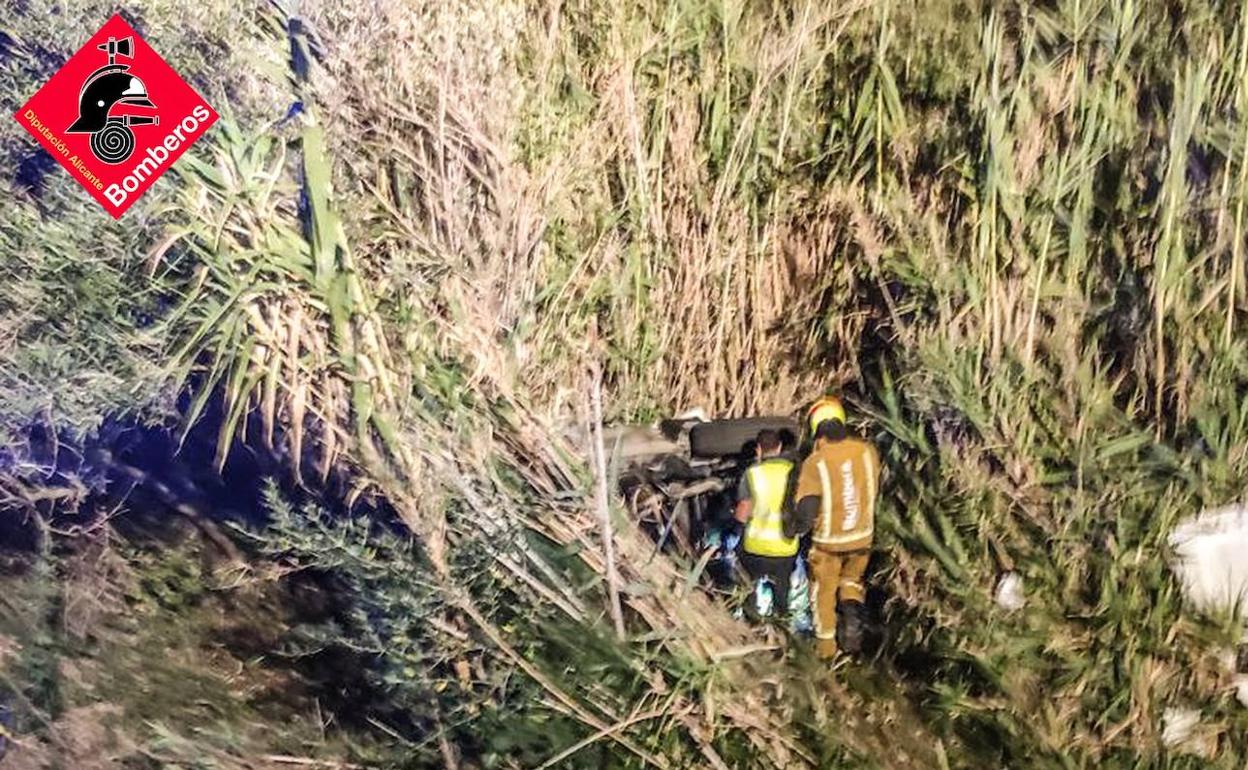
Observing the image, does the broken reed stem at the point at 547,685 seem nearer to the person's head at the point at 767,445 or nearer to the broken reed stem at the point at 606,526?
the broken reed stem at the point at 606,526

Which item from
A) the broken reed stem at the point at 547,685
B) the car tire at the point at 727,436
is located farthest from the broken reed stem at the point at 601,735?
the car tire at the point at 727,436

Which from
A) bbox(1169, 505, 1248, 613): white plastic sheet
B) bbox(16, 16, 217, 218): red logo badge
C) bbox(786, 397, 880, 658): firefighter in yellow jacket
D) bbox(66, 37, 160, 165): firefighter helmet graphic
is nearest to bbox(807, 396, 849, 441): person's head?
bbox(786, 397, 880, 658): firefighter in yellow jacket

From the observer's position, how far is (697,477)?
5.18m

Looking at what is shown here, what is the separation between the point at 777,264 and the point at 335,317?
2.02 meters

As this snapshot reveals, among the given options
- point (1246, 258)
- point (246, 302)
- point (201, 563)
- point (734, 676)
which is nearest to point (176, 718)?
point (201, 563)

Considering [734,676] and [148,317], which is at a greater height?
[148,317]

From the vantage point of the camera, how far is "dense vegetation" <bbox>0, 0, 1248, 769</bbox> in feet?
13.4

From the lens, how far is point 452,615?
4320mm

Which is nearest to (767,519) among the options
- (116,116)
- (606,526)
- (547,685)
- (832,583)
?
(832,583)

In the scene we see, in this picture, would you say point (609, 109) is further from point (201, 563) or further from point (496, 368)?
point (201, 563)

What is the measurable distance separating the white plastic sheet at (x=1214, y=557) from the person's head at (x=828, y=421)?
123 centimetres

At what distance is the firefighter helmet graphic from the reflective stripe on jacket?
2.92 m

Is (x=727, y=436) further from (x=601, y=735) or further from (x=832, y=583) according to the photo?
(x=601, y=735)

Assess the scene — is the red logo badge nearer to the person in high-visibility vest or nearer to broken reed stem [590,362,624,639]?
broken reed stem [590,362,624,639]
